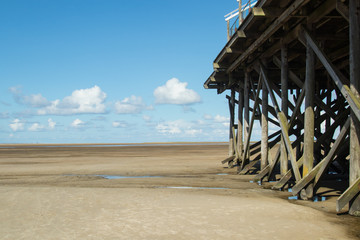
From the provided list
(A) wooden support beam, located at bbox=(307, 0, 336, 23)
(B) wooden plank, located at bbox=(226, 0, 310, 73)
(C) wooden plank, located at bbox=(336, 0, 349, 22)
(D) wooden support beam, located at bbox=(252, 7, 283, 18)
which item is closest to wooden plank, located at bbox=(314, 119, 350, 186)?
(C) wooden plank, located at bbox=(336, 0, 349, 22)

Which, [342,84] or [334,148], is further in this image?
[334,148]

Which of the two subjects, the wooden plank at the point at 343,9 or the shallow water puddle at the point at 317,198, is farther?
the shallow water puddle at the point at 317,198

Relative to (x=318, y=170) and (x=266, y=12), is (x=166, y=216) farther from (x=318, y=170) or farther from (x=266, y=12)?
(x=266, y=12)

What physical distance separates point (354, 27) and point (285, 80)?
2.99 meters

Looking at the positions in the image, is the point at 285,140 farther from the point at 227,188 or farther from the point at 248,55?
the point at 248,55

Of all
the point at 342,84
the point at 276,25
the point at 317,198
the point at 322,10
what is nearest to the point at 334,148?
the point at 342,84

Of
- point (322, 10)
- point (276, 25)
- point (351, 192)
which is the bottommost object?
point (351, 192)

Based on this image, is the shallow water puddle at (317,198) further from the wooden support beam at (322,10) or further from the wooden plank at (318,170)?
the wooden support beam at (322,10)

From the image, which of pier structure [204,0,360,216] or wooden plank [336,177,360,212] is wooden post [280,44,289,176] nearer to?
pier structure [204,0,360,216]

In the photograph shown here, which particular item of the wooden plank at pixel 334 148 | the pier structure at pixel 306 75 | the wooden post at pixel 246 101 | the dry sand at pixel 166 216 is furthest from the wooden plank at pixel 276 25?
the dry sand at pixel 166 216

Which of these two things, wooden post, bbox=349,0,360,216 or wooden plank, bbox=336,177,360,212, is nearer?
wooden plank, bbox=336,177,360,212

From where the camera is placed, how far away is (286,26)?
8.15 metres

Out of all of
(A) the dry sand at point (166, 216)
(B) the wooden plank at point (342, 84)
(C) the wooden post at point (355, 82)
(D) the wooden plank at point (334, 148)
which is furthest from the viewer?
(D) the wooden plank at point (334, 148)

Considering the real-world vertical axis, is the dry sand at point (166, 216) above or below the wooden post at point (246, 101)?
below
